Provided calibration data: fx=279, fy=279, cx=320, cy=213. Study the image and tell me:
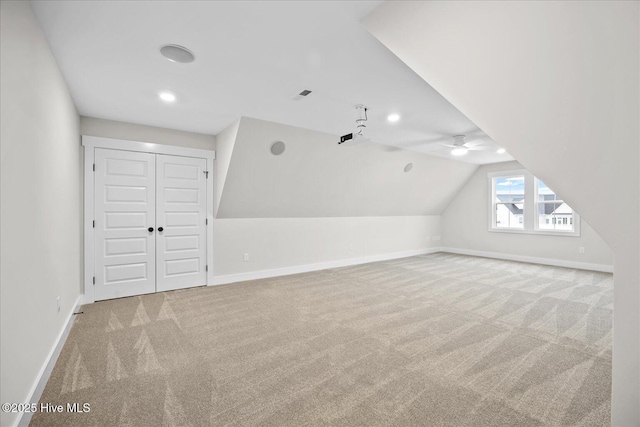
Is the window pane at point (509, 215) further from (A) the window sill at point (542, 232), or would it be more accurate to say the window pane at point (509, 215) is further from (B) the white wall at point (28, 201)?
(B) the white wall at point (28, 201)

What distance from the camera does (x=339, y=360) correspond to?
96.8 inches

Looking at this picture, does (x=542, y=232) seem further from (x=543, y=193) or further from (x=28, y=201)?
(x=28, y=201)

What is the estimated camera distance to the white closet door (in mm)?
4555

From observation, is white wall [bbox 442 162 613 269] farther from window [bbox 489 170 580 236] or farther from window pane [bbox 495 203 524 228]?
window pane [bbox 495 203 524 228]

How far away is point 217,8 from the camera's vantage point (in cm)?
188

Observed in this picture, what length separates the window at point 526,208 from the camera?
6.73 m

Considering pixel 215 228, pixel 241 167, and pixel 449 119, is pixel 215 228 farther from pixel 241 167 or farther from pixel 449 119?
pixel 449 119

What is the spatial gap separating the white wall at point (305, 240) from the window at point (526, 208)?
2.11 m

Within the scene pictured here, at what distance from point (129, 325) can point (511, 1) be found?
4.33 meters

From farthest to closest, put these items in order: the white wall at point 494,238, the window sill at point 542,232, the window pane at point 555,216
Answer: the window pane at point 555,216, the window sill at point 542,232, the white wall at point 494,238

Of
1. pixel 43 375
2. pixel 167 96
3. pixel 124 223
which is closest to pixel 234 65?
pixel 167 96

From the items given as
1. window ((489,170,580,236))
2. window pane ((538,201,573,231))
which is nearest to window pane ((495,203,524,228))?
window ((489,170,580,236))

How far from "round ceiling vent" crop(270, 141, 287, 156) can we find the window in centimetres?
628

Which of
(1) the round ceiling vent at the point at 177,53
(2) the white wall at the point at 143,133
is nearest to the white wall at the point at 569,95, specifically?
(1) the round ceiling vent at the point at 177,53
